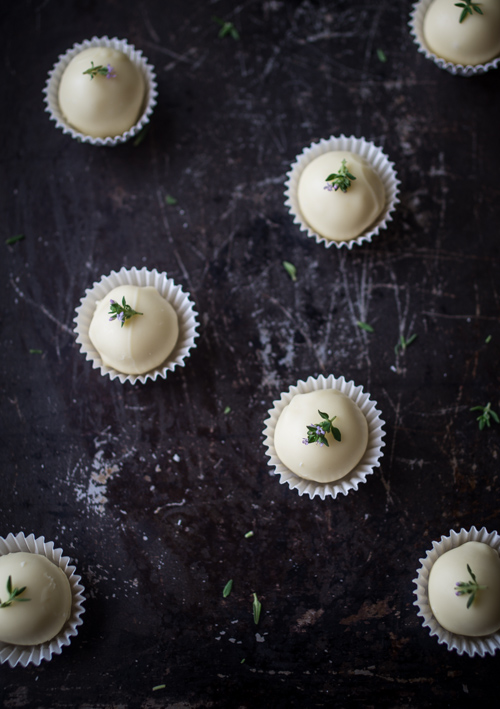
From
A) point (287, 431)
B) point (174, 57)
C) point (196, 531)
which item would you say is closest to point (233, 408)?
point (287, 431)

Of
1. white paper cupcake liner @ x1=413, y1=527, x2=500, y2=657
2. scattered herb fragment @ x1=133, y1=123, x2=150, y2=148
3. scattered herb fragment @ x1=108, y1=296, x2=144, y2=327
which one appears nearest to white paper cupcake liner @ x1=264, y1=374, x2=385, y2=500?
white paper cupcake liner @ x1=413, y1=527, x2=500, y2=657

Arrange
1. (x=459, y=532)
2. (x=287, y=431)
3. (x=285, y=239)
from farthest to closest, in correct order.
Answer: (x=285, y=239)
(x=459, y=532)
(x=287, y=431)

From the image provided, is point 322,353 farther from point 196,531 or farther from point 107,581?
point 107,581

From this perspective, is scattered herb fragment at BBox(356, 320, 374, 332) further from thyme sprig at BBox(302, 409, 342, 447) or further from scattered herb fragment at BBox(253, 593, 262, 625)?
scattered herb fragment at BBox(253, 593, 262, 625)

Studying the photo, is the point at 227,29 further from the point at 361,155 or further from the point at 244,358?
the point at 244,358

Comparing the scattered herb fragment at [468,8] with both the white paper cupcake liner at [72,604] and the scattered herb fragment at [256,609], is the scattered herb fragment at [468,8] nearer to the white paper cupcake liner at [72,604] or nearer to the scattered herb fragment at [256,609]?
the scattered herb fragment at [256,609]

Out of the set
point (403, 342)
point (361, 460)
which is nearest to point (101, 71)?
point (403, 342)

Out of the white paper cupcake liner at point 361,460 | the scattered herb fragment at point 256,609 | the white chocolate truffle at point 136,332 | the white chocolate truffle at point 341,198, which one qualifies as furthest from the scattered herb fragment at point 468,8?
the scattered herb fragment at point 256,609
